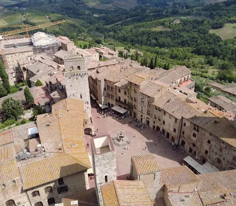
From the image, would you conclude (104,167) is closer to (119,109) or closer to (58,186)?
(58,186)

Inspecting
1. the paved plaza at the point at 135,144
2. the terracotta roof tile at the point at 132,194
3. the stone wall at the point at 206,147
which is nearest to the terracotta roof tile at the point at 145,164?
the terracotta roof tile at the point at 132,194

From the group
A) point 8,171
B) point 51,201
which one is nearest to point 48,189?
point 51,201

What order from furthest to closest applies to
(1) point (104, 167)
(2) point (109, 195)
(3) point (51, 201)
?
(3) point (51, 201) → (1) point (104, 167) → (2) point (109, 195)

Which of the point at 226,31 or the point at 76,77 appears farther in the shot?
the point at 226,31

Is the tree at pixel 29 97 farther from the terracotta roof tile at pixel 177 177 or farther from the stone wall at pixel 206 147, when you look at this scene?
the terracotta roof tile at pixel 177 177

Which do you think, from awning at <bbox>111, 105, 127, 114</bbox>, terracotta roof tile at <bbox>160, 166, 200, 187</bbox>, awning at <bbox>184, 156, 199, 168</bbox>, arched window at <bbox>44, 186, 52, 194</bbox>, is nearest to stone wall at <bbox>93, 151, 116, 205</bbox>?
terracotta roof tile at <bbox>160, 166, 200, 187</bbox>
